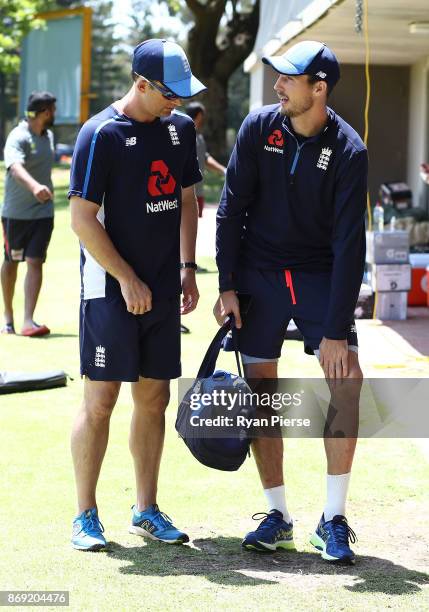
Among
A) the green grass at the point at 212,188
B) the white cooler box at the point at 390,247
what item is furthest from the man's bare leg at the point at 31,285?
the green grass at the point at 212,188

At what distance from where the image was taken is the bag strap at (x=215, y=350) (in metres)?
4.68

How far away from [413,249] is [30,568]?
1025 centimetres

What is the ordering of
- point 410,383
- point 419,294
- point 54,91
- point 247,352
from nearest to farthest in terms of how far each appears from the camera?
point 247,352
point 410,383
point 419,294
point 54,91

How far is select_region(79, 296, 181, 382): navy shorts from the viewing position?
4.59m

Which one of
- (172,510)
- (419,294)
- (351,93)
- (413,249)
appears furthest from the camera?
(351,93)

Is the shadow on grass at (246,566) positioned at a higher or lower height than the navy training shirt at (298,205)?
lower

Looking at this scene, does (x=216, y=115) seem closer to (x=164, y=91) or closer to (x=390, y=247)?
(x=390, y=247)

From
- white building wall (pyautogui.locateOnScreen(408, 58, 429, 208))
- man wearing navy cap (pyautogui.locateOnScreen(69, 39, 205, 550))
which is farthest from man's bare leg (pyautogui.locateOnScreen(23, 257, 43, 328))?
white building wall (pyautogui.locateOnScreen(408, 58, 429, 208))

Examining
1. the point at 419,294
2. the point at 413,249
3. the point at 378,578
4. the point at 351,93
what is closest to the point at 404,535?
the point at 378,578

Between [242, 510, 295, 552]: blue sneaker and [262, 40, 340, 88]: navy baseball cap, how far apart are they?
1.79m

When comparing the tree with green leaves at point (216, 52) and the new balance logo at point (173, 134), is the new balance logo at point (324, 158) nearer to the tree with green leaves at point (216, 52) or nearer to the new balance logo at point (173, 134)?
the new balance logo at point (173, 134)

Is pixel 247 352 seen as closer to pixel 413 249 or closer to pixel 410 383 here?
pixel 410 383

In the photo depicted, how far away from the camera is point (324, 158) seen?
450cm

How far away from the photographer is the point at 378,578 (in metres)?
4.34
